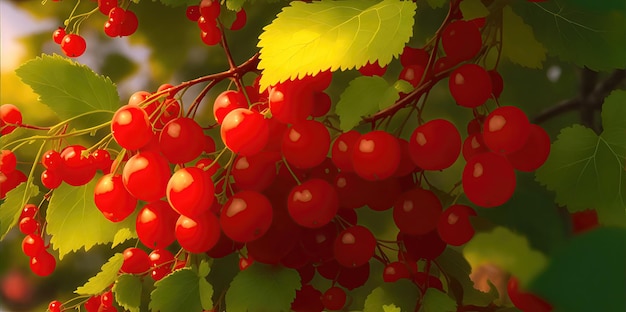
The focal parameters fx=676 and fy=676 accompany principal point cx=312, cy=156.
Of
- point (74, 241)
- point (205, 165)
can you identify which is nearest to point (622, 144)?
point (205, 165)

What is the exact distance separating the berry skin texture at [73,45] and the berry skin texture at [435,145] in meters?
0.31

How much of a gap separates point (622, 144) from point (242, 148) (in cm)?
20

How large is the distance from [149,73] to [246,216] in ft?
1.13

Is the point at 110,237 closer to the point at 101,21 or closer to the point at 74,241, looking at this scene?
the point at 74,241

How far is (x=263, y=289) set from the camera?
374 mm

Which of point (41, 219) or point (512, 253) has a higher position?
point (512, 253)

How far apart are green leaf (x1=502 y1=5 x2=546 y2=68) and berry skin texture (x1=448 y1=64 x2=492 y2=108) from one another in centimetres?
8

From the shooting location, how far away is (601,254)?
0.25 meters

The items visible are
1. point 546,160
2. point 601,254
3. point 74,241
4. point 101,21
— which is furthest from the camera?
point 101,21

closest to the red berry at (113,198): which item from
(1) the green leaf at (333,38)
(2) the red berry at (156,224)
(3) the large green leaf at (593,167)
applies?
(2) the red berry at (156,224)

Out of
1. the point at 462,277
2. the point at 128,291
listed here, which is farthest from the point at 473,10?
the point at 128,291

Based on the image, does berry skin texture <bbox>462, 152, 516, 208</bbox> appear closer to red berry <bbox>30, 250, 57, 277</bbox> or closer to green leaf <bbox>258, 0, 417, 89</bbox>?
green leaf <bbox>258, 0, 417, 89</bbox>

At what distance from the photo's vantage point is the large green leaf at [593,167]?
341mm

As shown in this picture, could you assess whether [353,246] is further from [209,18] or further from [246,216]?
[209,18]
